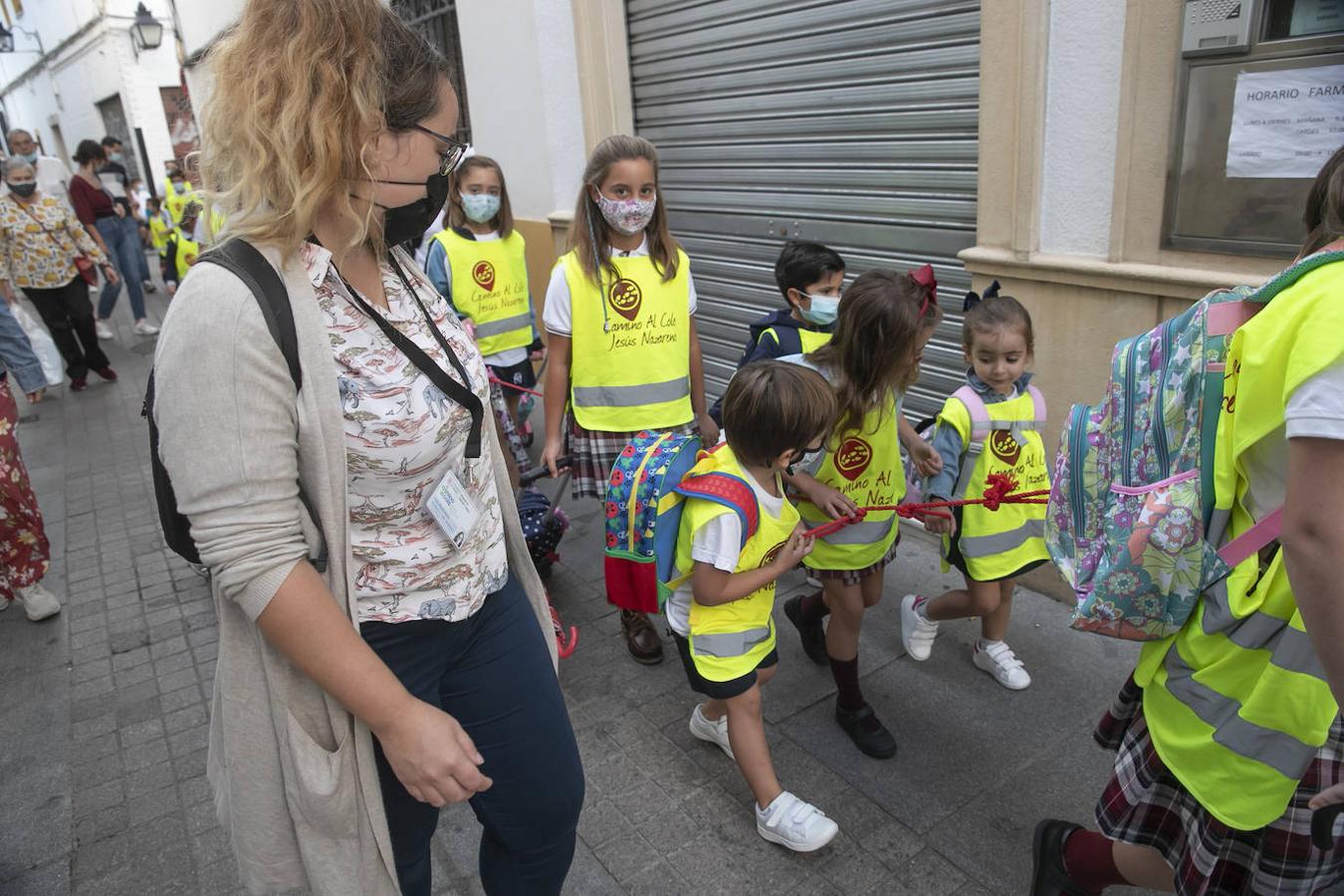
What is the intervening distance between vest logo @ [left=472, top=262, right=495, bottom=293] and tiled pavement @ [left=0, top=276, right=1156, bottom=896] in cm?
166

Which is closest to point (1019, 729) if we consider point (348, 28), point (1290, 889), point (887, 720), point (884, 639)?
point (887, 720)

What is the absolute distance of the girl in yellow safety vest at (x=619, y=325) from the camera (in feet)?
11.3

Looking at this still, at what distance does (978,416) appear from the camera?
3023mm

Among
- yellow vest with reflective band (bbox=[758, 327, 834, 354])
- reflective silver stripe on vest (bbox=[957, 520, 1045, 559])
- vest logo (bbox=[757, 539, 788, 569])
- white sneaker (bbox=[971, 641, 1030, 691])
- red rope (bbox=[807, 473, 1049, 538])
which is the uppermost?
yellow vest with reflective band (bbox=[758, 327, 834, 354])

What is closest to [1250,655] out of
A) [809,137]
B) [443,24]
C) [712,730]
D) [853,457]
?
[853,457]

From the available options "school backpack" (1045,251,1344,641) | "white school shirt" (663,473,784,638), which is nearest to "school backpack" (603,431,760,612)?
"white school shirt" (663,473,784,638)

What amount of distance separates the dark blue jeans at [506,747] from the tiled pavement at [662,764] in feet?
2.49

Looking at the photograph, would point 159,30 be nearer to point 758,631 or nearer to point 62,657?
point 62,657

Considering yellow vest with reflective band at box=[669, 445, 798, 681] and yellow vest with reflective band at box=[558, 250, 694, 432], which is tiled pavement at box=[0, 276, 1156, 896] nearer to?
yellow vest with reflective band at box=[669, 445, 798, 681]

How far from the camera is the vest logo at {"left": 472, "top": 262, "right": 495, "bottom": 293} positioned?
502 centimetres

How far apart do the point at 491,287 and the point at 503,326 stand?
0.22 meters

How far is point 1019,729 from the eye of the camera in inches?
122

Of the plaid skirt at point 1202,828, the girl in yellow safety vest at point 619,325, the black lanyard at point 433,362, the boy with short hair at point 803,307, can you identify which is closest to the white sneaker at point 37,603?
the girl in yellow safety vest at point 619,325

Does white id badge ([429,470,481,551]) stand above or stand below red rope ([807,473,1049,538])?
above
